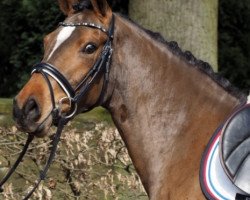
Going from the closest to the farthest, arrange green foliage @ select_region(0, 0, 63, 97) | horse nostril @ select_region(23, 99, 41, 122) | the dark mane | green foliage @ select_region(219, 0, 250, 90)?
horse nostril @ select_region(23, 99, 41, 122), the dark mane, green foliage @ select_region(0, 0, 63, 97), green foliage @ select_region(219, 0, 250, 90)

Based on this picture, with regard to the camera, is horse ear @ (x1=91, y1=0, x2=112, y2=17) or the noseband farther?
horse ear @ (x1=91, y1=0, x2=112, y2=17)

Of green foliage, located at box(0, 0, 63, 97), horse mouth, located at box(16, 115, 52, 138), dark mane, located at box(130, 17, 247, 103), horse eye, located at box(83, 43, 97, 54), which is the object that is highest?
horse eye, located at box(83, 43, 97, 54)

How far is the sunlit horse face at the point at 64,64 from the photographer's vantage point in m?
3.73

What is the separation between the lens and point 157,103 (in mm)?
3939

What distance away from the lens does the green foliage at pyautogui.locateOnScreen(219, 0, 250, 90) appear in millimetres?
9734

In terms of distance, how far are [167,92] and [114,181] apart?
276 centimetres

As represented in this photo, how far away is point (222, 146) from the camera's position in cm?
361

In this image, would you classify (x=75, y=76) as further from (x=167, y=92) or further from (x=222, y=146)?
(x=222, y=146)

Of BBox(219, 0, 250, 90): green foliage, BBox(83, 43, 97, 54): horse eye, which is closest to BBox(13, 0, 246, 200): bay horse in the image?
BBox(83, 43, 97, 54): horse eye

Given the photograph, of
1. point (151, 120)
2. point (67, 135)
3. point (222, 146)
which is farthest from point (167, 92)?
point (67, 135)

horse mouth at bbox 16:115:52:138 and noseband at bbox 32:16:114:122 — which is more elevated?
noseband at bbox 32:16:114:122

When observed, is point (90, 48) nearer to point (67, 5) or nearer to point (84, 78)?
point (84, 78)

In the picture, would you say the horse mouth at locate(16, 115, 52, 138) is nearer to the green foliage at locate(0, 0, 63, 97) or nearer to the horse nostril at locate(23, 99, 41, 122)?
the horse nostril at locate(23, 99, 41, 122)

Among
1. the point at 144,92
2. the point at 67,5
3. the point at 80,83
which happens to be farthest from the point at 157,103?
the point at 67,5
